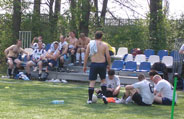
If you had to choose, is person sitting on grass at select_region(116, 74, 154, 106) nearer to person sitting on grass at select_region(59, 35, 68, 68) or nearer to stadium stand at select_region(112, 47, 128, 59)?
person sitting on grass at select_region(59, 35, 68, 68)

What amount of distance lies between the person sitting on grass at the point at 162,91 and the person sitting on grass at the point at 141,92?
10.6 inches

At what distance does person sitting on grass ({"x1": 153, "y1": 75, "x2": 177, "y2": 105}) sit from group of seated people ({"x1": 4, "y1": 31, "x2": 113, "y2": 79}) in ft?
26.5

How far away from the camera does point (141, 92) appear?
1148cm

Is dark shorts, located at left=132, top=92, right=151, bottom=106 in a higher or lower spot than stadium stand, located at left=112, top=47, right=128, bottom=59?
lower

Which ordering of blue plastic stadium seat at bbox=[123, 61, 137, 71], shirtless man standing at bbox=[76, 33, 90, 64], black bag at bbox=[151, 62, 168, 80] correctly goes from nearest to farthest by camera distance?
black bag at bbox=[151, 62, 168, 80] < blue plastic stadium seat at bbox=[123, 61, 137, 71] < shirtless man standing at bbox=[76, 33, 90, 64]

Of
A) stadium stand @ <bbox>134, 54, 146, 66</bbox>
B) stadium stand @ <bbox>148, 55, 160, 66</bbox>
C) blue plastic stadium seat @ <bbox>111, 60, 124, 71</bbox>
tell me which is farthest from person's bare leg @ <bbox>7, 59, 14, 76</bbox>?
stadium stand @ <bbox>148, 55, 160, 66</bbox>

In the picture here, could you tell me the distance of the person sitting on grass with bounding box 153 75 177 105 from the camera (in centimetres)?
1163

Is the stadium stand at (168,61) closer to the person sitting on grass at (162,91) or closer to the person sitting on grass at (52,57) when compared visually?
the person sitting on grass at (52,57)

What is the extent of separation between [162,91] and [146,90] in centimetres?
67

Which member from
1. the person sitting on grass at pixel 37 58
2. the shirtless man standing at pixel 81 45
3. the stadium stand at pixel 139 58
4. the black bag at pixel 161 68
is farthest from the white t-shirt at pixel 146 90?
the person sitting on grass at pixel 37 58

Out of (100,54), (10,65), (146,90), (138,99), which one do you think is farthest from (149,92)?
(10,65)

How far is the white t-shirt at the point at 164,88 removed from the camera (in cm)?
1160

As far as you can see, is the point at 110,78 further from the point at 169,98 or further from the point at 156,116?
the point at 156,116

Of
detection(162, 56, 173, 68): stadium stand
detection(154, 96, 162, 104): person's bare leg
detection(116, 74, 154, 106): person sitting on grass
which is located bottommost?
detection(154, 96, 162, 104): person's bare leg
